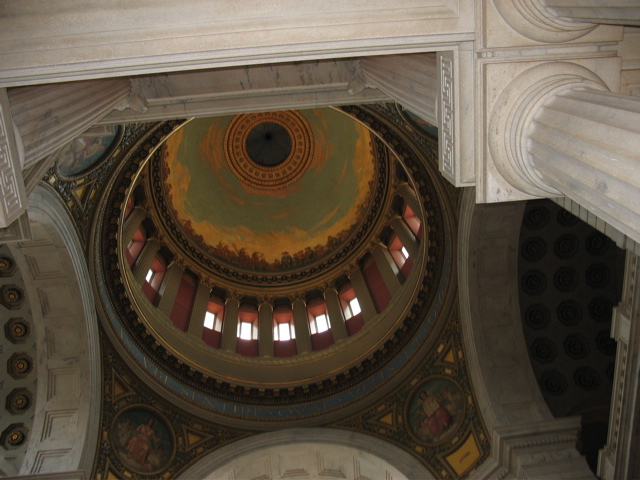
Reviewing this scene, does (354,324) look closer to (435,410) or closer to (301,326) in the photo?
(301,326)

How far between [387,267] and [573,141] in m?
13.5

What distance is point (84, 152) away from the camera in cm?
1130

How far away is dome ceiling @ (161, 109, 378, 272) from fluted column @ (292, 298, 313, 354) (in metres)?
1.86

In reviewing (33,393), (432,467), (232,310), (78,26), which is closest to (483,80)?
(78,26)

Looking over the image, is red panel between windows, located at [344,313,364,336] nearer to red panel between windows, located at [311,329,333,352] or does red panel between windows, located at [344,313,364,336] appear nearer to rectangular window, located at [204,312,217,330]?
red panel between windows, located at [311,329,333,352]

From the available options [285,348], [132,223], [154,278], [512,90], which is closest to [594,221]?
[512,90]

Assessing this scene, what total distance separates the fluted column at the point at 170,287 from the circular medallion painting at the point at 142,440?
3.17m

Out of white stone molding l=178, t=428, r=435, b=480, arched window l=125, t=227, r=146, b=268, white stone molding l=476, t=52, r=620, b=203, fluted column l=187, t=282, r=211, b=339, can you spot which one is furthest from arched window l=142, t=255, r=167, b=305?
white stone molding l=476, t=52, r=620, b=203

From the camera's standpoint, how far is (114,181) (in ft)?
42.5

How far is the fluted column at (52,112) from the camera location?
6.02 m

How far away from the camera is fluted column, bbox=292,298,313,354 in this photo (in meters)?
17.7

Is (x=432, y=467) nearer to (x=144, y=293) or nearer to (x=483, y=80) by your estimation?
(x=144, y=293)

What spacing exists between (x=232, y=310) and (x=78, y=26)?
14.5 metres

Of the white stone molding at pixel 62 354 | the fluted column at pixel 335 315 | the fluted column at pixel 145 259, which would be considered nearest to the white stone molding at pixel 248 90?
the white stone molding at pixel 62 354
